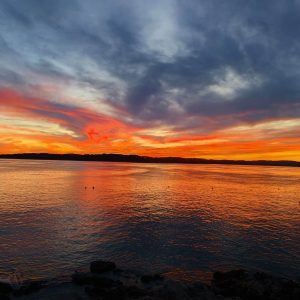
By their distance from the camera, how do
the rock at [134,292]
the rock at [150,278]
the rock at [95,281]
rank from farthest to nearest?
the rock at [150,278]
the rock at [95,281]
the rock at [134,292]

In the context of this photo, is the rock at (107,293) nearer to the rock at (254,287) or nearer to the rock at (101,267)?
the rock at (101,267)

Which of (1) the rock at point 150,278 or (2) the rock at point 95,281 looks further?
(1) the rock at point 150,278

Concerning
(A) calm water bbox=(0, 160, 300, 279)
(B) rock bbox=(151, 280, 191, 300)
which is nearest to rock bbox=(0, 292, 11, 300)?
(A) calm water bbox=(0, 160, 300, 279)

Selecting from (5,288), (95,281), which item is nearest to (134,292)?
(95,281)

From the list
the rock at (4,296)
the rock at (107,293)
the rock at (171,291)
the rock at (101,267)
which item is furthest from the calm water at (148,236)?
the rock at (107,293)

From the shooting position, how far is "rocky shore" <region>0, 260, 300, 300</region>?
25.2 m

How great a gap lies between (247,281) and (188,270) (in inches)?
273

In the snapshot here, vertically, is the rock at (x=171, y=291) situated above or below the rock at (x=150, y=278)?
above

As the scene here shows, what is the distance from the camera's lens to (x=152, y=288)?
1064 inches

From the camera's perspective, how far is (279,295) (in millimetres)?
25422

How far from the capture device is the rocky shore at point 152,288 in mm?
25172

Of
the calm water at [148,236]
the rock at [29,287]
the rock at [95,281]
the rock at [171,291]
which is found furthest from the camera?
the calm water at [148,236]

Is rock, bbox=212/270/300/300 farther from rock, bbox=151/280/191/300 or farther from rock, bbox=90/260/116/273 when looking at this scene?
rock, bbox=90/260/116/273

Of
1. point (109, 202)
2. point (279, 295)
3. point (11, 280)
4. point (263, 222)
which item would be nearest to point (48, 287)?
point (11, 280)
